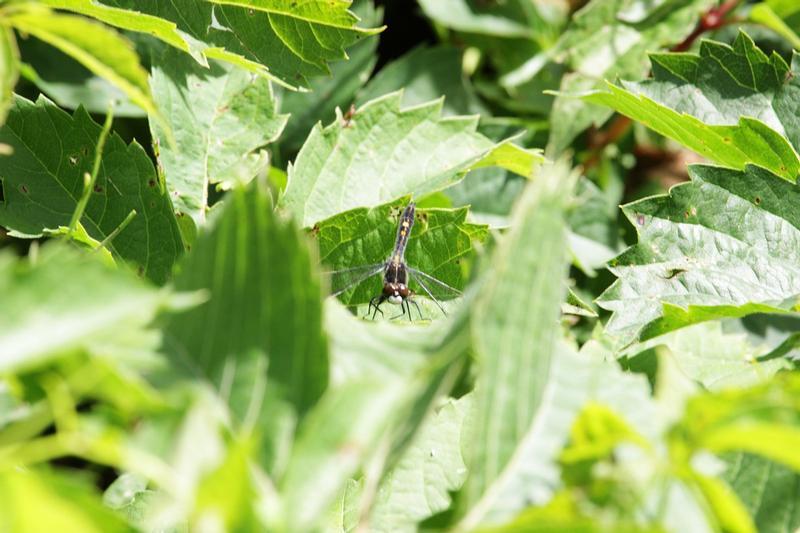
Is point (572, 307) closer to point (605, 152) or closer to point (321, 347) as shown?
point (321, 347)

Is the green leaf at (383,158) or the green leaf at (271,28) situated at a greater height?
the green leaf at (271,28)

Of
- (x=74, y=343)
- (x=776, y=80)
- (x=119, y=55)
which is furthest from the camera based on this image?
(x=776, y=80)

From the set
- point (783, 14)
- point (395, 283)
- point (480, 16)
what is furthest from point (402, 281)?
point (783, 14)

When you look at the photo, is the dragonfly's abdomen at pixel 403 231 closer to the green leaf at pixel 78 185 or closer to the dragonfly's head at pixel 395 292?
the dragonfly's head at pixel 395 292

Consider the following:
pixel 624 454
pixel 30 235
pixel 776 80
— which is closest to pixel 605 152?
pixel 776 80

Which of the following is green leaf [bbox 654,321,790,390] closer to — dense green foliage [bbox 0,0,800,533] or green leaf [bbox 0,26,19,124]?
dense green foliage [bbox 0,0,800,533]

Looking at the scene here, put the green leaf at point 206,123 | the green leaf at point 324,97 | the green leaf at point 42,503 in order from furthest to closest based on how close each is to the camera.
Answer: the green leaf at point 324,97, the green leaf at point 206,123, the green leaf at point 42,503

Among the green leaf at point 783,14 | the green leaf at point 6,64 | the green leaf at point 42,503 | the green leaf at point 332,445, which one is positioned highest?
the green leaf at point 6,64

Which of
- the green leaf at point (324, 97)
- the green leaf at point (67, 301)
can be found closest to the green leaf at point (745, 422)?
the green leaf at point (67, 301)

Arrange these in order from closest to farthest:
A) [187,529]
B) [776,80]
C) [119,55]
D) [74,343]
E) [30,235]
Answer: [74,343], [119,55], [187,529], [30,235], [776,80]
